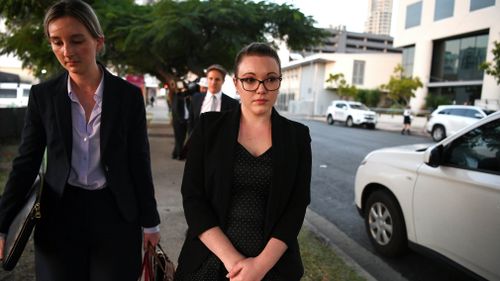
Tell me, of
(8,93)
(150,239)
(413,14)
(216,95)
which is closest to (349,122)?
(8,93)

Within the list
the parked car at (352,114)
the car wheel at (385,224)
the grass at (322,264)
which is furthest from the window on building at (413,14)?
the grass at (322,264)

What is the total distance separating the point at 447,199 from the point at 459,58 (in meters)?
39.6

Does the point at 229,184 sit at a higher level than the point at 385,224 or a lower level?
higher

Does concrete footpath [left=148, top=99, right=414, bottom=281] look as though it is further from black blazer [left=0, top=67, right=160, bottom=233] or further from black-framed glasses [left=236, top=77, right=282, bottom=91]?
black-framed glasses [left=236, top=77, right=282, bottom=91]

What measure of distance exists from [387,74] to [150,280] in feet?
191

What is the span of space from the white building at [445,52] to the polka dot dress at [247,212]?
109 ft

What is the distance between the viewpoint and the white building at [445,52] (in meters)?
33.1

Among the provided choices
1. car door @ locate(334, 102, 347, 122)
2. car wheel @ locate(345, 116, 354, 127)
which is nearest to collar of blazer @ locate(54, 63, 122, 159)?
car wheel @ locate(345, 116, 354, 127)

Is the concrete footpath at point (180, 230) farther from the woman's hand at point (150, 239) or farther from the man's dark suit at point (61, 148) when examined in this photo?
the man's dark suit at point (61, 148)

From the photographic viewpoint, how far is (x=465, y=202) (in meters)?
3.07

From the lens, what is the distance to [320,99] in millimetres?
54344

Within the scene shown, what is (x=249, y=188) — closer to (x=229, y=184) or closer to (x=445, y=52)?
(x=229, y=184)

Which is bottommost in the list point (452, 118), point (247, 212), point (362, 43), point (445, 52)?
point (247, 212)

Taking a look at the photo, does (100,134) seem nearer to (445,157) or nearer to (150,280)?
(150,280)
